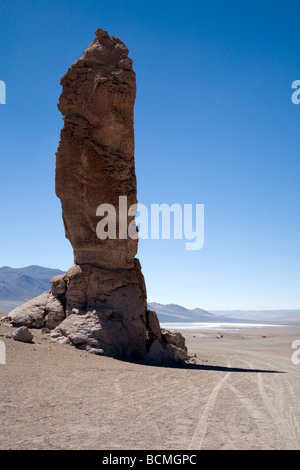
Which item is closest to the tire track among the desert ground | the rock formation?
the desert ground

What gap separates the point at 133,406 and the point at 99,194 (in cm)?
867

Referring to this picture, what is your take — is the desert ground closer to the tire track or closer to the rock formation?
the tire track

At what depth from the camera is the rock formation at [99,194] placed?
14531mm

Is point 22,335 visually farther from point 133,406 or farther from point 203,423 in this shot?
point 203,423

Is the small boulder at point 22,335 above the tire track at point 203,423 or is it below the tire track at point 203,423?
above

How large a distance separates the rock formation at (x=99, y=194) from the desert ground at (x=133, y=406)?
257 cm

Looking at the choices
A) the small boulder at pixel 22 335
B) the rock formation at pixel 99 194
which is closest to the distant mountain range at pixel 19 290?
the rock formation at pixel 99 194

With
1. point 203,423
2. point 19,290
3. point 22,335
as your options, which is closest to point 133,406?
point 203,423

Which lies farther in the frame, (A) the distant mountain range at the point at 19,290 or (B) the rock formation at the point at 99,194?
(A) the distant mountain range at the point at 19,290

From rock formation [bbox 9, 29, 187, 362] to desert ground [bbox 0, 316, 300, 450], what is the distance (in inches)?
101

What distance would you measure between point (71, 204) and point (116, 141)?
9.11 ft

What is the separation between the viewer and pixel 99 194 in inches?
580

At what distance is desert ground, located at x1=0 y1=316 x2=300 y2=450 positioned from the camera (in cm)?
546

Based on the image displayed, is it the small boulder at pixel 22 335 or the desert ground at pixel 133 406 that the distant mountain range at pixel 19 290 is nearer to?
the small boulder at pixel 22 335
